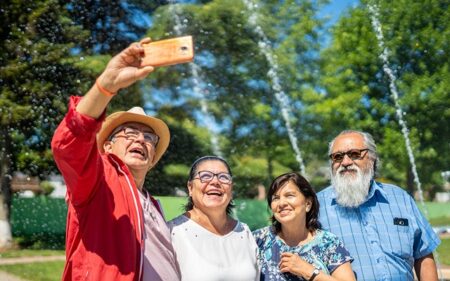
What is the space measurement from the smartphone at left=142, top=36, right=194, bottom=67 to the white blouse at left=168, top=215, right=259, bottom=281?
114cm

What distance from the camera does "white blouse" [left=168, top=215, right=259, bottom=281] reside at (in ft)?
10.0

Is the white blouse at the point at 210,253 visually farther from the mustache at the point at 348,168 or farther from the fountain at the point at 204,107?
the fountain at the point at 204,107

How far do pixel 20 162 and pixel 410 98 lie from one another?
13756mm

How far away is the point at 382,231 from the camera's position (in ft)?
12.3

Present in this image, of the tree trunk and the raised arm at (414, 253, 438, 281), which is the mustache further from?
the tree trunk

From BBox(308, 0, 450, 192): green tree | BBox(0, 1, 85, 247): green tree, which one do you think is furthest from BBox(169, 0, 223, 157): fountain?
BBox(0, 1, 85, 247): green tree

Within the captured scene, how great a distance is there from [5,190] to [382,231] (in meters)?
13.8

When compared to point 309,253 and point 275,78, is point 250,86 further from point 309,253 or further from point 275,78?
point 309,253

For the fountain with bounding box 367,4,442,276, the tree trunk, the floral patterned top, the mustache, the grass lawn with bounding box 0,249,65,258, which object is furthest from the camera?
the fountain with bounding box 367,4,442,276

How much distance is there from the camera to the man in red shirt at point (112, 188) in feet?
7.77

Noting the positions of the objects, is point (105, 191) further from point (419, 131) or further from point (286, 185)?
point (419, 131)

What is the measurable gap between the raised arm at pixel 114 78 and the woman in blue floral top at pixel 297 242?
1390 millimetres

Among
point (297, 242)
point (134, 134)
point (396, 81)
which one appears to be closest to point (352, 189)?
point (297, 242)

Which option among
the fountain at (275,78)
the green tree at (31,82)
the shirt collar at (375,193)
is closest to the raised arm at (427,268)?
the shirt collar at (375,193)
